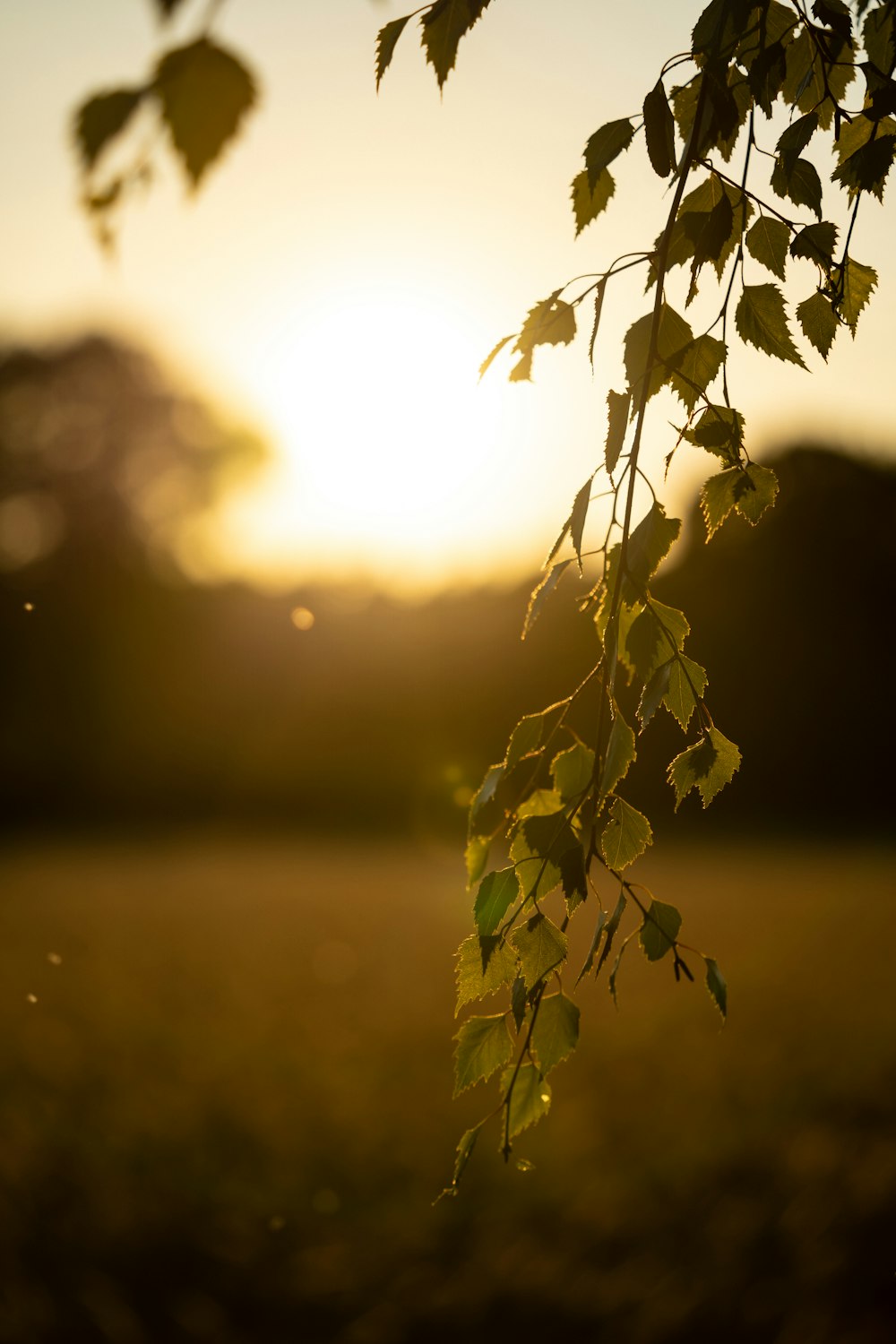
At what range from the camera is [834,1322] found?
134 inches

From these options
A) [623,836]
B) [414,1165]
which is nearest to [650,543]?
[623,836]

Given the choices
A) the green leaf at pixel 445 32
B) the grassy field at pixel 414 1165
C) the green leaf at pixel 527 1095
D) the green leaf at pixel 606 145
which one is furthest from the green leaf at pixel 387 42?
the grassy field at pixel 414 1165

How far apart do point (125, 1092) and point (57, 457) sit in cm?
2608

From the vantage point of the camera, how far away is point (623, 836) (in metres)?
1.28

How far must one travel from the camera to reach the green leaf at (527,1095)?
4.15 feet

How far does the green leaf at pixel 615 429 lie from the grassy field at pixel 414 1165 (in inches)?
123

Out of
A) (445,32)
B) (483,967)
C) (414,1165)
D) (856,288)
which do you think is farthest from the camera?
(414,1165)

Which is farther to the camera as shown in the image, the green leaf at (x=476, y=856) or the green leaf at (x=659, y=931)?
the green leaf at (x=476, y=856)

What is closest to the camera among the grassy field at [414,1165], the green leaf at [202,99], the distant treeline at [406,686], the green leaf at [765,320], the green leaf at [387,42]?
the green leaf at [202,99]

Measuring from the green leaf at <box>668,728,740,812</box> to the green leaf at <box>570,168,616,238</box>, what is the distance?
62cm

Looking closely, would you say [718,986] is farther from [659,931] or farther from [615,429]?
[615,429]

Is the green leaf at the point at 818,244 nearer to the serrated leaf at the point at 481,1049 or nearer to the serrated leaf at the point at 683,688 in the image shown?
the serrated leaf at the point at 683,688

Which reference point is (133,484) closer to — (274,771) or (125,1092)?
(274,771)

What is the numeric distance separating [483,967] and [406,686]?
1581 cm
